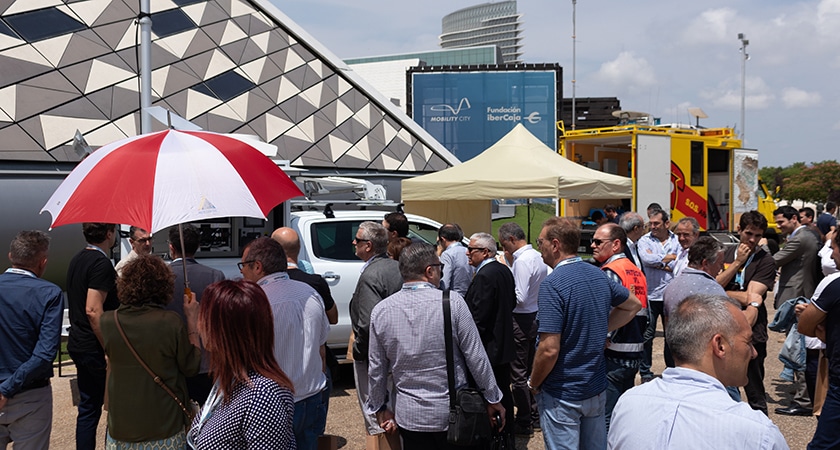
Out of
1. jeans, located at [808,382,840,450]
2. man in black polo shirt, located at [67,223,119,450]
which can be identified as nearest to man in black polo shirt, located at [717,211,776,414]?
jeans, located at [808,382,840,450]

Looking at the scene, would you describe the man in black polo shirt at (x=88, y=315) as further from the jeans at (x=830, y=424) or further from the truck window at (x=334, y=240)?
the jeans at (x=830, y=424)

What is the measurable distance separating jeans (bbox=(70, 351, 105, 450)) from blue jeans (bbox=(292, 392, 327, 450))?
5.75ft

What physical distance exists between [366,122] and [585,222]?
581 cm

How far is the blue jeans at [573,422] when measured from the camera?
3777mm

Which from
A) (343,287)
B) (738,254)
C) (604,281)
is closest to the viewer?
(604,281)

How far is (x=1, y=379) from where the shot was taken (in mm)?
3916

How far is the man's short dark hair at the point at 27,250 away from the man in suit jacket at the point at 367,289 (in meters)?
1.93

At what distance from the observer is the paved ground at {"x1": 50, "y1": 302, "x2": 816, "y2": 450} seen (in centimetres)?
561

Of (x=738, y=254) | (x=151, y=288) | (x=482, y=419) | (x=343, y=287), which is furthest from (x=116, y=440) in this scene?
(x=738, y=254)

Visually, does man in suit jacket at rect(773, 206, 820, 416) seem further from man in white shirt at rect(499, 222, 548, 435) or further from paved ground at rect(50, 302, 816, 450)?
man in white shirt at rect(499, 222, 548, 435)

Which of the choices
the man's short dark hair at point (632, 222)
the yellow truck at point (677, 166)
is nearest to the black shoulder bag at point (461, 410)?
the man's short dark hair at point (632, 222)

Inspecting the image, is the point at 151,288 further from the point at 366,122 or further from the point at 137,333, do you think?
the point at 366,122

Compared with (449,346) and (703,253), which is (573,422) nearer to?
(449,346)

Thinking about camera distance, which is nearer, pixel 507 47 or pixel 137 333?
pixel 137 333
